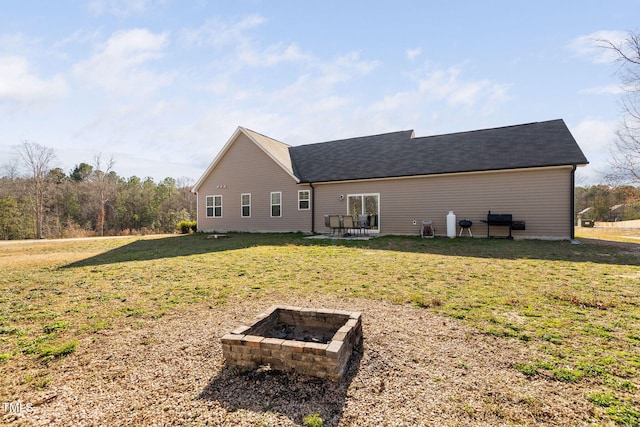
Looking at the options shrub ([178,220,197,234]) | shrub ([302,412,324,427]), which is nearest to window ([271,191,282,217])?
shrub ([178,220,197,234])

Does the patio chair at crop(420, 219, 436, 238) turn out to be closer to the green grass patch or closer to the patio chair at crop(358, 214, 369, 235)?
the patio chair at crop(358, 214, 369, 235)

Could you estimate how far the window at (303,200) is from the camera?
16.3 m

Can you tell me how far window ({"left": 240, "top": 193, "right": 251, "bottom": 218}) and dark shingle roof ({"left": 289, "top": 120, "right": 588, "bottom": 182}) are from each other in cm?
336

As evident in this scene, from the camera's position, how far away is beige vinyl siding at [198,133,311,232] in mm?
16672

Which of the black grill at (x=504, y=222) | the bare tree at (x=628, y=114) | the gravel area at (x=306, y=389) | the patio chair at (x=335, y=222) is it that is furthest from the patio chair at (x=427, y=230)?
the bare tree at (x=628, y=114)

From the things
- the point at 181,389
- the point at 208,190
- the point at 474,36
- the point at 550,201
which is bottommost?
the point at 181,389

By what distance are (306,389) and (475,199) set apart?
497 inches

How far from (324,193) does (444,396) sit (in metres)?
13.9

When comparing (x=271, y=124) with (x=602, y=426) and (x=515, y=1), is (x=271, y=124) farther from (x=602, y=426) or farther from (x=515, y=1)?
(x=602, y=426)

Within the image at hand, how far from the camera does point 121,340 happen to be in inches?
128

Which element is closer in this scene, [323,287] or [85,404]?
[85,404]

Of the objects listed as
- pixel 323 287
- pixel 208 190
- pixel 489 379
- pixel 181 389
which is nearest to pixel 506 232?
pixel 323 287

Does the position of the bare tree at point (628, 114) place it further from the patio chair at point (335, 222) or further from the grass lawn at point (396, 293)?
the patio chair at point (335, 222)

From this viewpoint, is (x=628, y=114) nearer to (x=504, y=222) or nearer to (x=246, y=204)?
(x=504, y=222)
